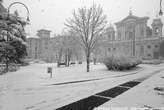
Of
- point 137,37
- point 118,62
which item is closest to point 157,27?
point 137,37

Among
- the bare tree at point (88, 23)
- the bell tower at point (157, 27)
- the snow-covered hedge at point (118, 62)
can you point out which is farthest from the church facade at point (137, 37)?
the bare tree at point (88, 23)

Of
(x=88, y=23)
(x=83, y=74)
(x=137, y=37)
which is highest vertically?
(x=137, y=37)

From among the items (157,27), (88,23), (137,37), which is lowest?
(88,23)

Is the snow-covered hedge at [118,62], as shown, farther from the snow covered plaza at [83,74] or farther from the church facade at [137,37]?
the church facade at [137,37]

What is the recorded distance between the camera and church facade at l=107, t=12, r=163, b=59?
4800 cm

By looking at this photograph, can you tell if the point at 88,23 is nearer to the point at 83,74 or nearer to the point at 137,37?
the point at 83,74

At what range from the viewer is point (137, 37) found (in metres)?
52.8

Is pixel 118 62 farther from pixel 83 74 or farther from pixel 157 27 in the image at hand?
pixel 157 27

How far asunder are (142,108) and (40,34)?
85734 millimetres

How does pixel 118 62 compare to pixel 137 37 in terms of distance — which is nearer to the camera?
pixel 118 62

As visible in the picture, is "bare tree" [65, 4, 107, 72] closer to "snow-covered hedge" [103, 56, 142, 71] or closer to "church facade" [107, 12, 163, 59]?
"snow-covered hedge" [103, 56, 142, 71]

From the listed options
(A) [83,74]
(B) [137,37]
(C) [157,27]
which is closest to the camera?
(A) [83,74]

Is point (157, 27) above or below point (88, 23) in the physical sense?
above

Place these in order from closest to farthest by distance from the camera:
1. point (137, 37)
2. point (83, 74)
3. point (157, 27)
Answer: point (83, 74) → point (157, 27) → point (137, 37)
